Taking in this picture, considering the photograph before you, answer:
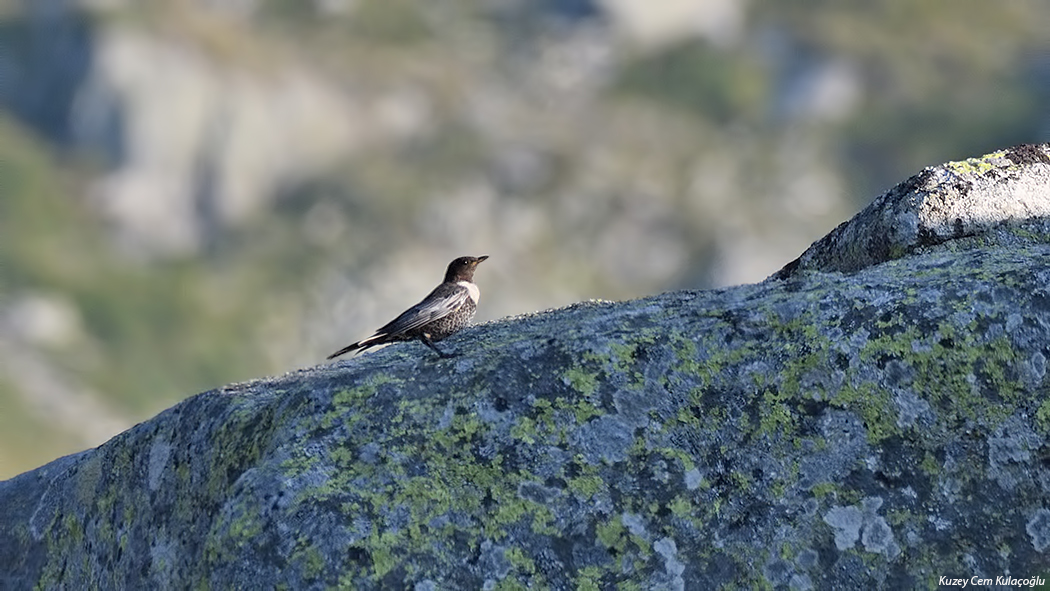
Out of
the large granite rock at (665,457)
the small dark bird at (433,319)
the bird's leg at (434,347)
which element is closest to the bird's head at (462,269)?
the small dark bird at (433,319)

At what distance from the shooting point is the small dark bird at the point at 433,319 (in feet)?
33.2

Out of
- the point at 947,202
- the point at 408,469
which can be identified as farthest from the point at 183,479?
the point at 947,202

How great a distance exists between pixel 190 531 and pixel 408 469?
1706 mm

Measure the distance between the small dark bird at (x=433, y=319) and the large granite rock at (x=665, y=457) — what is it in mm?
1674

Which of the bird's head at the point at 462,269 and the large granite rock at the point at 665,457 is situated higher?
the bird's head at the point at 462,269

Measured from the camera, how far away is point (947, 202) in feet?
34.0

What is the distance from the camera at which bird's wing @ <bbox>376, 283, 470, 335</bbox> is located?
401 inches

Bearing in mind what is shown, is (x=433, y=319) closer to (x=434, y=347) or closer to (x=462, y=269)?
(x=434, y=347)

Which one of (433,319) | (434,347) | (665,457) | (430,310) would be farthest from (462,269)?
(665,457)

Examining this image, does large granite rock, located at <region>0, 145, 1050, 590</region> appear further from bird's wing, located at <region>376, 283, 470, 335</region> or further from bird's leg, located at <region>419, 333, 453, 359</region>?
bird's wing, located at <region>376, 283, 470, 335</region>

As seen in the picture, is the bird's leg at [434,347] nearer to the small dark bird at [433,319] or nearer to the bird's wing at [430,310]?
the small dark bird at [433,319]

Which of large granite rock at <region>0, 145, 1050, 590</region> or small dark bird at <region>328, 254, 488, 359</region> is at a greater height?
small dark bird at <region>328, 254, 488, 359</region>

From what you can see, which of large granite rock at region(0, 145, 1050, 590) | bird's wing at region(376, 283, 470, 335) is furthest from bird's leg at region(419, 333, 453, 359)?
bird's wing at region(376, 283, 470, 335)

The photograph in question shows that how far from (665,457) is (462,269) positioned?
5.94m
